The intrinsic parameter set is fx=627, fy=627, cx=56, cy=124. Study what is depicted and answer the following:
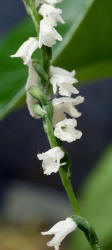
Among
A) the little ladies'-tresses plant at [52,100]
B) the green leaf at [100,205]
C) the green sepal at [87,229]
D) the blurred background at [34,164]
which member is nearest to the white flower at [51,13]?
the little ladies'-tresses plant at [52,100]

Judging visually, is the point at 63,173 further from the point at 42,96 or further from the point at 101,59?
the point at 101,59

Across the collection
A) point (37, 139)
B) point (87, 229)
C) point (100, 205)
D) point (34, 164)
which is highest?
point (87, 229)

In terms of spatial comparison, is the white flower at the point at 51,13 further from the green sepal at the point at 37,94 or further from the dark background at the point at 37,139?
the dark background at the point at 37,139

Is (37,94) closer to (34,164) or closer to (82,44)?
(82,44)

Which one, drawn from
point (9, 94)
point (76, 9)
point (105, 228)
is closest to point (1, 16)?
point (105, 228)

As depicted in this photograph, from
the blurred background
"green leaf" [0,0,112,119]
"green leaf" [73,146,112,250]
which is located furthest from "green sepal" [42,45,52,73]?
the blurred background

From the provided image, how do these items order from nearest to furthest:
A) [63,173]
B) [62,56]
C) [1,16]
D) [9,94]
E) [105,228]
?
[63,173], [9,94], [62,56], [105,228], [1,16]

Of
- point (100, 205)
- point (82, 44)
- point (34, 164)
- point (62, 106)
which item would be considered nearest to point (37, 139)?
point (34, 164)
